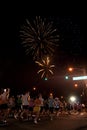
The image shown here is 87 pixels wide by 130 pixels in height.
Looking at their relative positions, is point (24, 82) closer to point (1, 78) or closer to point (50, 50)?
point (1, 78)

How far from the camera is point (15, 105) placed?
22.0 metres

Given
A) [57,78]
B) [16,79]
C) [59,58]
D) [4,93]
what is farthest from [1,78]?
[4,93]

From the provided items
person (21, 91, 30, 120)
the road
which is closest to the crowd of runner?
person (21, 91, 30, 120)

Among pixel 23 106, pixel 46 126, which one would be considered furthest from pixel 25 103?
pixel 46 126

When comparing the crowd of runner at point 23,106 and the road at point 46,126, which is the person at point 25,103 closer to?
the crowd of runner at point 23,106

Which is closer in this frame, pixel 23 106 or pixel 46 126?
pixel 46 126

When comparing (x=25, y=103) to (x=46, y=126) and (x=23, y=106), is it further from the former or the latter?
(x=46, y=126)

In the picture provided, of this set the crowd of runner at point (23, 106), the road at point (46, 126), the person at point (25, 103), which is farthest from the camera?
the person at point (25, 103)

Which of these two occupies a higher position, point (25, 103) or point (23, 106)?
point (25, 103)

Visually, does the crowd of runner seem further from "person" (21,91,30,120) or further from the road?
the road

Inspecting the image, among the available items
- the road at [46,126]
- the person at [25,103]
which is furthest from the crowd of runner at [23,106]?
the road at [46,126]

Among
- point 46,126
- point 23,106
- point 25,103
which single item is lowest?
point 46,126

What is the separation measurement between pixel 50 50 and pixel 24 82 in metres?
29.6

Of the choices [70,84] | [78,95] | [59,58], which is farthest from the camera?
[59,58]
